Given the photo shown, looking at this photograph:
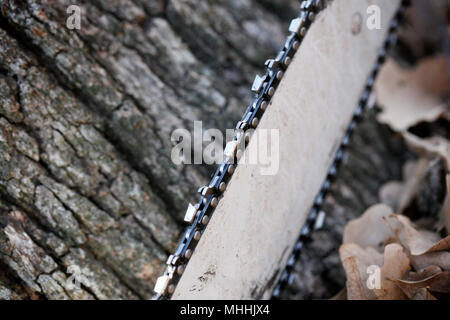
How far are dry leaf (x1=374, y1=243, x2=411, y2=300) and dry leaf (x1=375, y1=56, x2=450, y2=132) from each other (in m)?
1.02

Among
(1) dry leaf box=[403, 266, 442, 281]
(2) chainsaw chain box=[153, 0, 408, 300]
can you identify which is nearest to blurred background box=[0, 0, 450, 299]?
(2) chainsaw chain box=[153, 0, 408, 300]

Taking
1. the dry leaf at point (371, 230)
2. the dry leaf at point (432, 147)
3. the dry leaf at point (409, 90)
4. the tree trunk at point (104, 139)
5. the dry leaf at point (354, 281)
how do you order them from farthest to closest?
the dry leaf at point (409, 90)
the dry leaf at point (432, 147)
the dry leaf at point (371, 230)
the tree trunk at point (104, 139)
the dry leaf at point (354, 281)

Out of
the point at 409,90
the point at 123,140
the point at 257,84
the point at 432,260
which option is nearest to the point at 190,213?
the point at 257,84

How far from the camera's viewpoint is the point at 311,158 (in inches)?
A: 64.0

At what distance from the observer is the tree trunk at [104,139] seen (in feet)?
4.67

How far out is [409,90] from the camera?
2.28m

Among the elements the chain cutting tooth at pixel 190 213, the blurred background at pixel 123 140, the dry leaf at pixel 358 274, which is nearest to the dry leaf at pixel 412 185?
the blurred background at pixel 123 140

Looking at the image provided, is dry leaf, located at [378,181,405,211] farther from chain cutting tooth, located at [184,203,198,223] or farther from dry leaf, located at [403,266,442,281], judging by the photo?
chain cutting tooth, located at [184,203,198,223]

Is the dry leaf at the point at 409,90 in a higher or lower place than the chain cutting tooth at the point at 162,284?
higher

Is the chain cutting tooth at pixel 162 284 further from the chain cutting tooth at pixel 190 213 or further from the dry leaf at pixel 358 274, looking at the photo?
the dry leaf at pixel 358 274

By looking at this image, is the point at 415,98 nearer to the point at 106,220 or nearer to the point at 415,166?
the point at 415,166

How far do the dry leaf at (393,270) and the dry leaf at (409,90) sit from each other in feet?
3.35

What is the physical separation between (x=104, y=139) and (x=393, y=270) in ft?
3.94
